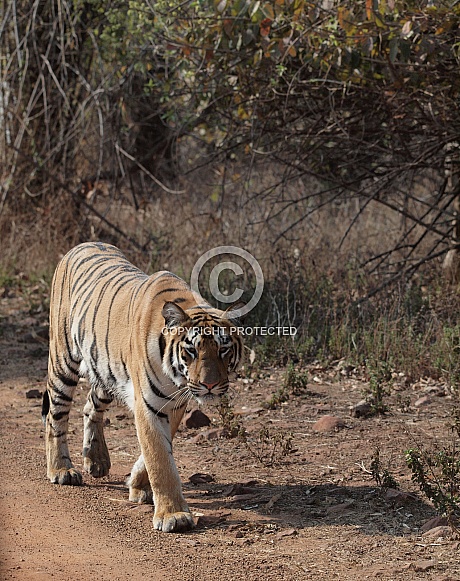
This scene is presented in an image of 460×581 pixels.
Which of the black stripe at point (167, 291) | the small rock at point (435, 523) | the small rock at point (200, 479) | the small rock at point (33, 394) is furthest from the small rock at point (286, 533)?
the small rock at point (33, 394)

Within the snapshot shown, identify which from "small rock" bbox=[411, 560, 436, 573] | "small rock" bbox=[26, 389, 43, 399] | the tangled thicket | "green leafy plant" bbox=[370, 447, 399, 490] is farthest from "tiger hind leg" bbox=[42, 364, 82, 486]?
the tangled thicket

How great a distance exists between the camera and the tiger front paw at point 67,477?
4.73 meters

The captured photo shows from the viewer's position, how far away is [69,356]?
501 centimetres

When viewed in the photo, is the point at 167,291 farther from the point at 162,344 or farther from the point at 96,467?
the point at 96,467

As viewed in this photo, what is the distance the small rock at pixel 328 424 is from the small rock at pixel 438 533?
1704 mm

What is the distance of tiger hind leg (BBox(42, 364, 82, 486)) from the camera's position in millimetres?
4750

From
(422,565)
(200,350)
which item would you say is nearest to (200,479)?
(200,350)

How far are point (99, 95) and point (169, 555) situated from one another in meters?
7.36

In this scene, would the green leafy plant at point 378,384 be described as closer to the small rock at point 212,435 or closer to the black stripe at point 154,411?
the small rock at point 212,435

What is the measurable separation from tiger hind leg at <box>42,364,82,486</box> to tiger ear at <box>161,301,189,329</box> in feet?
3.73

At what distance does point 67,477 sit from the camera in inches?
186

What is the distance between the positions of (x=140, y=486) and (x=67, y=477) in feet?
1.61

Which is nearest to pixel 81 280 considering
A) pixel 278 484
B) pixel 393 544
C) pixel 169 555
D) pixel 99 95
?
pixel 278 484

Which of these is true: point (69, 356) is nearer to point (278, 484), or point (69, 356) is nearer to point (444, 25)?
point (278, 484)
